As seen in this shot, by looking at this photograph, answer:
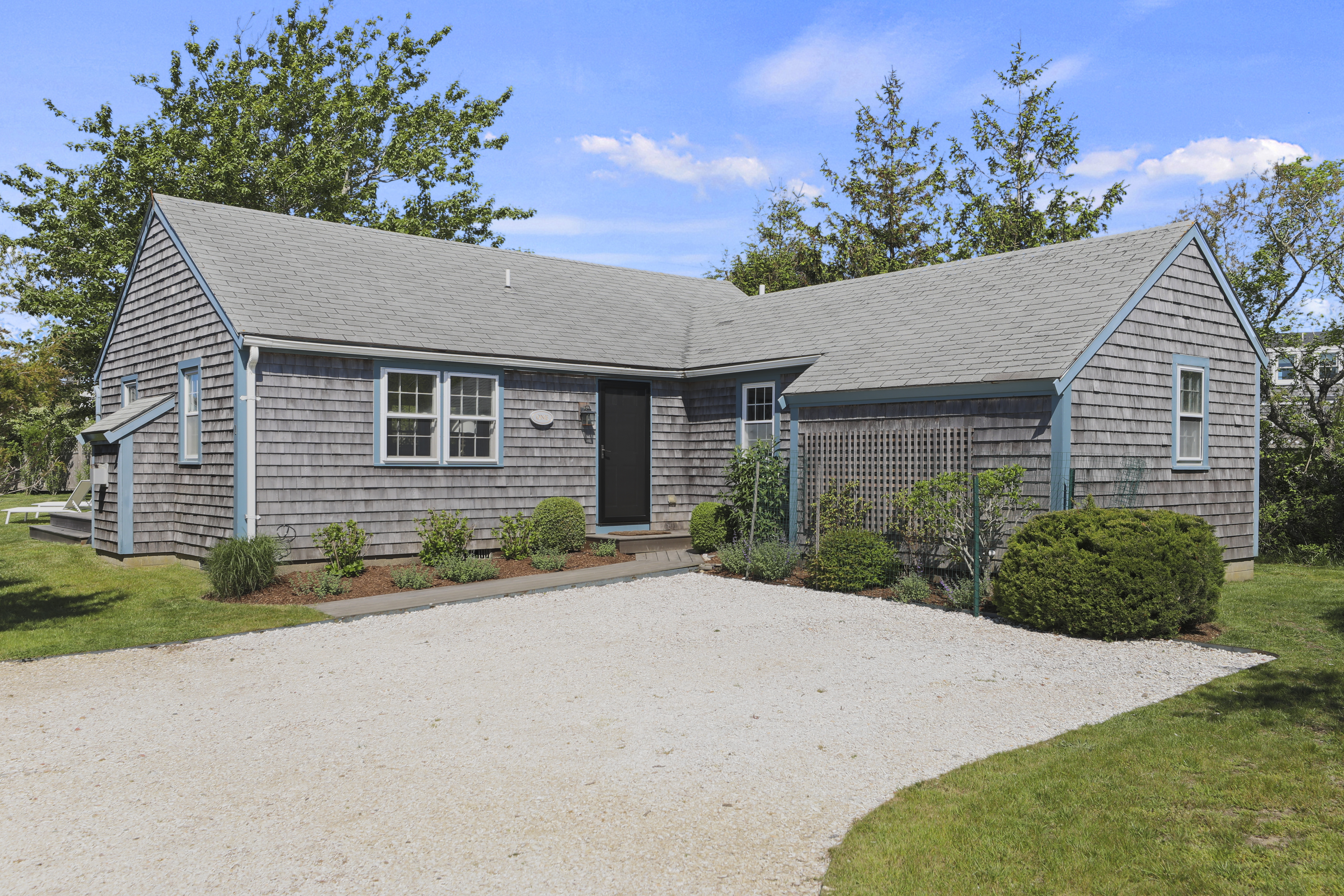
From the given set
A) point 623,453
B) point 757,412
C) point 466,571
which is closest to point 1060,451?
point 757,412

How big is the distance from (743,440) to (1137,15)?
343 inches

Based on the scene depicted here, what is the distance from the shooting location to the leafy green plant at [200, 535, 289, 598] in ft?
36.5

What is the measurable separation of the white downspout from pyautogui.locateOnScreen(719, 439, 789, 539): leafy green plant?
6985 mm

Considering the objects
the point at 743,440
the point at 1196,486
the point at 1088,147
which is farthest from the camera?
the point at 1088,147

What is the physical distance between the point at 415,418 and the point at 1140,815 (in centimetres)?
1115

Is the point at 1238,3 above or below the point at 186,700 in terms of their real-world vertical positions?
above

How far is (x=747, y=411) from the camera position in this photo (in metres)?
15.8

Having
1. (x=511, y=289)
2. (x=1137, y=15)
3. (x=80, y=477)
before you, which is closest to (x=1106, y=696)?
(x=1137, y=15)


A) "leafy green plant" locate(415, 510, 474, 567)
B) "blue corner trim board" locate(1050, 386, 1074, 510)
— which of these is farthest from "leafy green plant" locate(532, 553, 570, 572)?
"blue corner trim board" locate(1050, 386, 1074, 510)

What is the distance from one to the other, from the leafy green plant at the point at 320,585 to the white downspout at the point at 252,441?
92cm

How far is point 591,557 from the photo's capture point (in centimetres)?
1425

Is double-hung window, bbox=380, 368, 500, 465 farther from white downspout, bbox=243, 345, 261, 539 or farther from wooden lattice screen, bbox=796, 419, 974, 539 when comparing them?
wooden lattice screen, bbox=796, 419, 974, 539

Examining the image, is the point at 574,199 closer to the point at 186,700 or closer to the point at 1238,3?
the point at 1238,3

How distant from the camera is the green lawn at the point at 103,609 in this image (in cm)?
889
